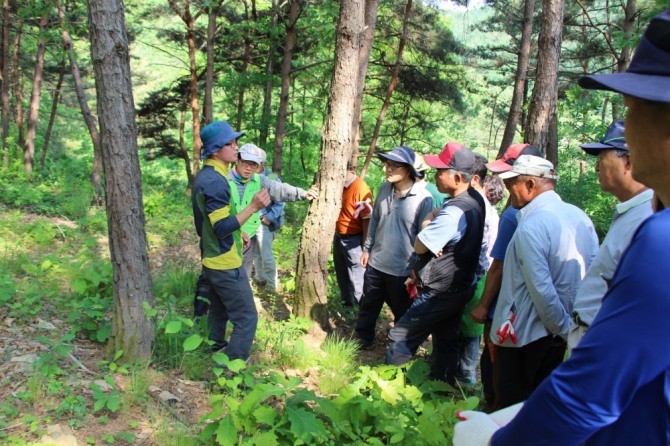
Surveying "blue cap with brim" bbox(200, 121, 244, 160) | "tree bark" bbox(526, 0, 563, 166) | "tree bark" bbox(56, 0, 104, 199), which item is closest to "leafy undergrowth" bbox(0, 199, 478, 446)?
"blue cap with brim" bbox(200, 121, 244, 160)

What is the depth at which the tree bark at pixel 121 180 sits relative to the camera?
361 centimetres

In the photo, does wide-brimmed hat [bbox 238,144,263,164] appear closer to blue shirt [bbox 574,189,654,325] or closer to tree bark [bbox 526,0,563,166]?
tree bark [bbox 526,0,563,166]

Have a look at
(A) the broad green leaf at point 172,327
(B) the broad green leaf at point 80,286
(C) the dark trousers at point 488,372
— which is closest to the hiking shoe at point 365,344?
(C) the dark trousers at point 488,372

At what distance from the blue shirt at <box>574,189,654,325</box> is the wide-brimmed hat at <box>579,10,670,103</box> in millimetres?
1524

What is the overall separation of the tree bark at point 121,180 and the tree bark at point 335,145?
1.87 m

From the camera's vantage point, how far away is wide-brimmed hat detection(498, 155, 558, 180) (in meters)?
3.53

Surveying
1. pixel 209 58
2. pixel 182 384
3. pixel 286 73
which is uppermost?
pixel 209 58

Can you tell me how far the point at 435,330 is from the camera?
4645 mm

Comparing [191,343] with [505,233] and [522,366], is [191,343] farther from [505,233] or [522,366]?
[505,233]

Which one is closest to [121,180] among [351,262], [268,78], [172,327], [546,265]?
[172,327]

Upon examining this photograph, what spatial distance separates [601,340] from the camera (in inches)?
38.5

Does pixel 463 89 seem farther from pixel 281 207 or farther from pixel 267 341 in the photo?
pixel 267 341

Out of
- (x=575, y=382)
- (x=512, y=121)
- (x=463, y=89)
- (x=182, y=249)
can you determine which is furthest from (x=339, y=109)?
(x=463, y=89)

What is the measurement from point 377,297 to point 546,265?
2348 mm
